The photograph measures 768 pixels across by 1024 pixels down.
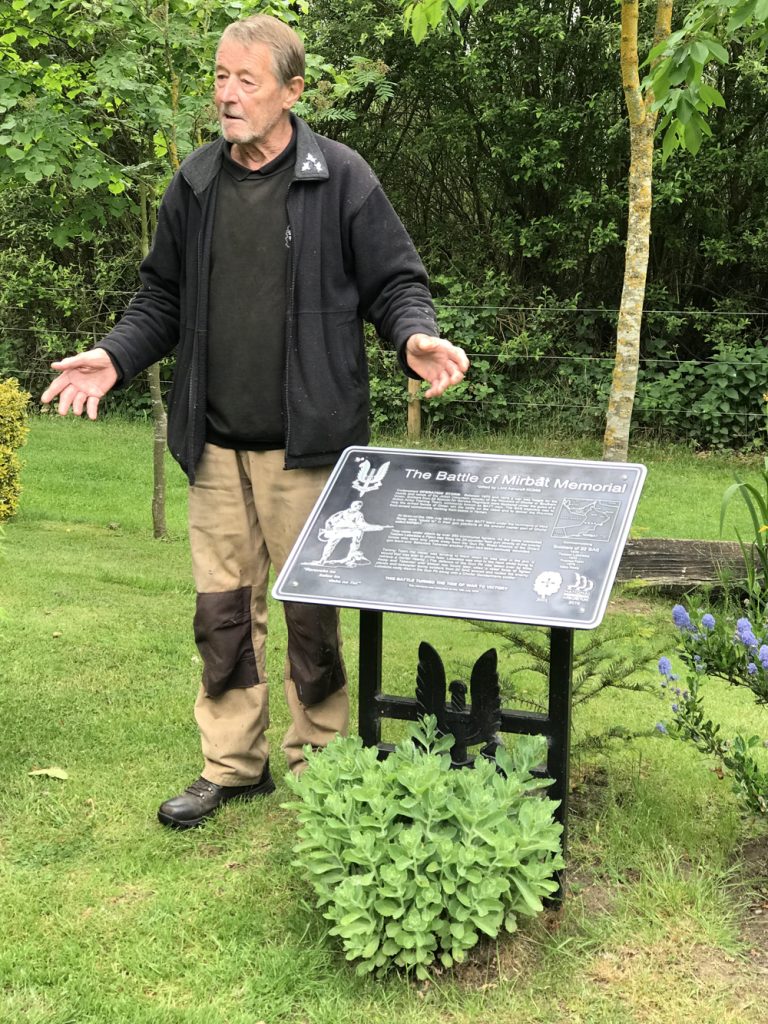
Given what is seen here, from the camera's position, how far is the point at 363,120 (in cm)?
1362

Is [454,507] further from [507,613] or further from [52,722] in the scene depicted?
[52,722]

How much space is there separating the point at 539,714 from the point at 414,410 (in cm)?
944

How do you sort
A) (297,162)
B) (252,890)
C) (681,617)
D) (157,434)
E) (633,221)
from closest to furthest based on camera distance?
(681,617)
(252,890)
(297,162)
(633,221)
(157,434)

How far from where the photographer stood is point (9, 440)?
822 centimetres

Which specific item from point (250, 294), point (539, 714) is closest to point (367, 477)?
point (250, 294)

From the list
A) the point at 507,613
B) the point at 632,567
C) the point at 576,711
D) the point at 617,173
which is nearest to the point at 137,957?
the point at 507,613

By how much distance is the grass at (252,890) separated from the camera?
272cm

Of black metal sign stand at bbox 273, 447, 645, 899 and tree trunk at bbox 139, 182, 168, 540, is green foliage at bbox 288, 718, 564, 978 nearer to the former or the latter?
black metal sign stand at bbox 273, 447, 645, 899

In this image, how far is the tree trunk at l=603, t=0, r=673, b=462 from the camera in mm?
5789

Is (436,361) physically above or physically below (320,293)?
below

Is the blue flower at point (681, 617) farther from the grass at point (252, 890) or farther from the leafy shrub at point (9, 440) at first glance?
the leafy shrub at point (9, 440)

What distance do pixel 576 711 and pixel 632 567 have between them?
2244 millimetres

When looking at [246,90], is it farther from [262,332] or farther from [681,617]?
[681,617]

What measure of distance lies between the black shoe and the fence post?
346 inches
